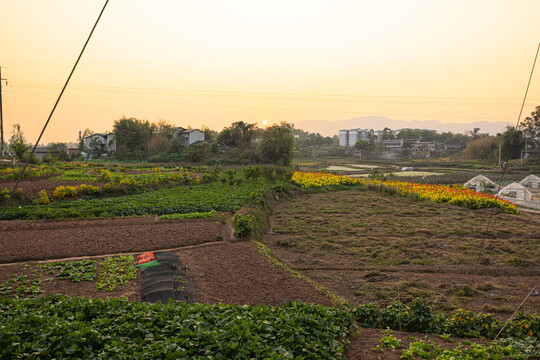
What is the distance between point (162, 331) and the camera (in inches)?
211

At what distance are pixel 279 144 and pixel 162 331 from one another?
4208cm

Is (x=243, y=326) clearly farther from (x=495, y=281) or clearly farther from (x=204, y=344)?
(x=495, y=281)

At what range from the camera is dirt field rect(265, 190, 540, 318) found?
9.70 metres

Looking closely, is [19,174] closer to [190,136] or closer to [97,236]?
[97,236]

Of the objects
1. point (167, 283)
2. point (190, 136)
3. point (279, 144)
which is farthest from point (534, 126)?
point (167, 283)

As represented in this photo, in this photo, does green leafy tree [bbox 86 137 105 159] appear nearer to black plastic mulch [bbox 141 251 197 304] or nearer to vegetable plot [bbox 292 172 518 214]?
vegetable plot [bbox 292 172 518 214]

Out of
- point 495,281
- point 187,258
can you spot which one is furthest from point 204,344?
point 495,281

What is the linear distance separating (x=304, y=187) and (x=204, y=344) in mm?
28816

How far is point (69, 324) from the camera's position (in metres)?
5.09

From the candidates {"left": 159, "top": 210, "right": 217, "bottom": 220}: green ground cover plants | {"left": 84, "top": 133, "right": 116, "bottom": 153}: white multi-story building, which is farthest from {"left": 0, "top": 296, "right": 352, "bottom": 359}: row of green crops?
{"left": 84, "top": 133, "right": 116, "bottom": 153}: white multi-story building

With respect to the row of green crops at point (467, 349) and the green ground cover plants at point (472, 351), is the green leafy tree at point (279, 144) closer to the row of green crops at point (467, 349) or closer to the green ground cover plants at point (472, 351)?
the row of green crops at point (467, 349)

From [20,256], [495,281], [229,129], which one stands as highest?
[229,129]

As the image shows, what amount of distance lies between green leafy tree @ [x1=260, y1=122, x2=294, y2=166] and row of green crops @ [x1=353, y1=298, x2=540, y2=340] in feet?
130

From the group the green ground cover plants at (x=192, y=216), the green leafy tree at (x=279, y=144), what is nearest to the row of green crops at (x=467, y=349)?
the green ground cover plants at (x=192, y=216)
